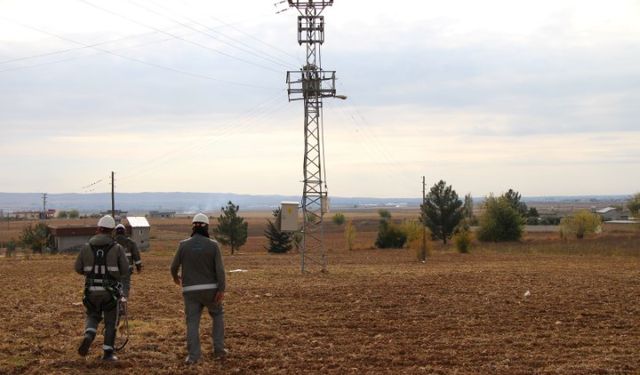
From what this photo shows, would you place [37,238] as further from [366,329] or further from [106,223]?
[106,223]

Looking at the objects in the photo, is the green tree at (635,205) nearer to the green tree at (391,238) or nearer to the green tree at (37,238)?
the green tree at (391,238)

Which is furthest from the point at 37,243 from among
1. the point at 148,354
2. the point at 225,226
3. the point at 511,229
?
the point at 148,354

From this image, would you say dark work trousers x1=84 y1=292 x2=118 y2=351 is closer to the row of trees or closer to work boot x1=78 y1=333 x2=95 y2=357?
work boot x1=78 y1=333 x2=95 y2=357

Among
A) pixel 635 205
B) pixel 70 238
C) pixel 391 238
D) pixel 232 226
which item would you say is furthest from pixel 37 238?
pixel 635 205

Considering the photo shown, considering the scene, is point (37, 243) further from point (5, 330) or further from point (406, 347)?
point (406, 347)

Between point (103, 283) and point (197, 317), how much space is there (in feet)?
4.64

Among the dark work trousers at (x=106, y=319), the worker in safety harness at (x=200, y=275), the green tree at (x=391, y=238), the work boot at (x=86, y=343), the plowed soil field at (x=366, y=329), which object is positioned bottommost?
the green tree at (x=391, y=238)

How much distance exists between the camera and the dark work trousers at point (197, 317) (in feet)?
33.4

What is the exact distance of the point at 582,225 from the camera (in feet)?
280

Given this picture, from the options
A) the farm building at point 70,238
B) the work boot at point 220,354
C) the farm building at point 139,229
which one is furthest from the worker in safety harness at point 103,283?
the farm building at point 70,238

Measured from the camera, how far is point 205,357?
1056 cm

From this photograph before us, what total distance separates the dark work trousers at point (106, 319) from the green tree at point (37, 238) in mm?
59837

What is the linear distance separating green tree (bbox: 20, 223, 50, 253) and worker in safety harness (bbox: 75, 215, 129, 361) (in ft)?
196

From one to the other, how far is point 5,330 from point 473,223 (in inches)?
4025
